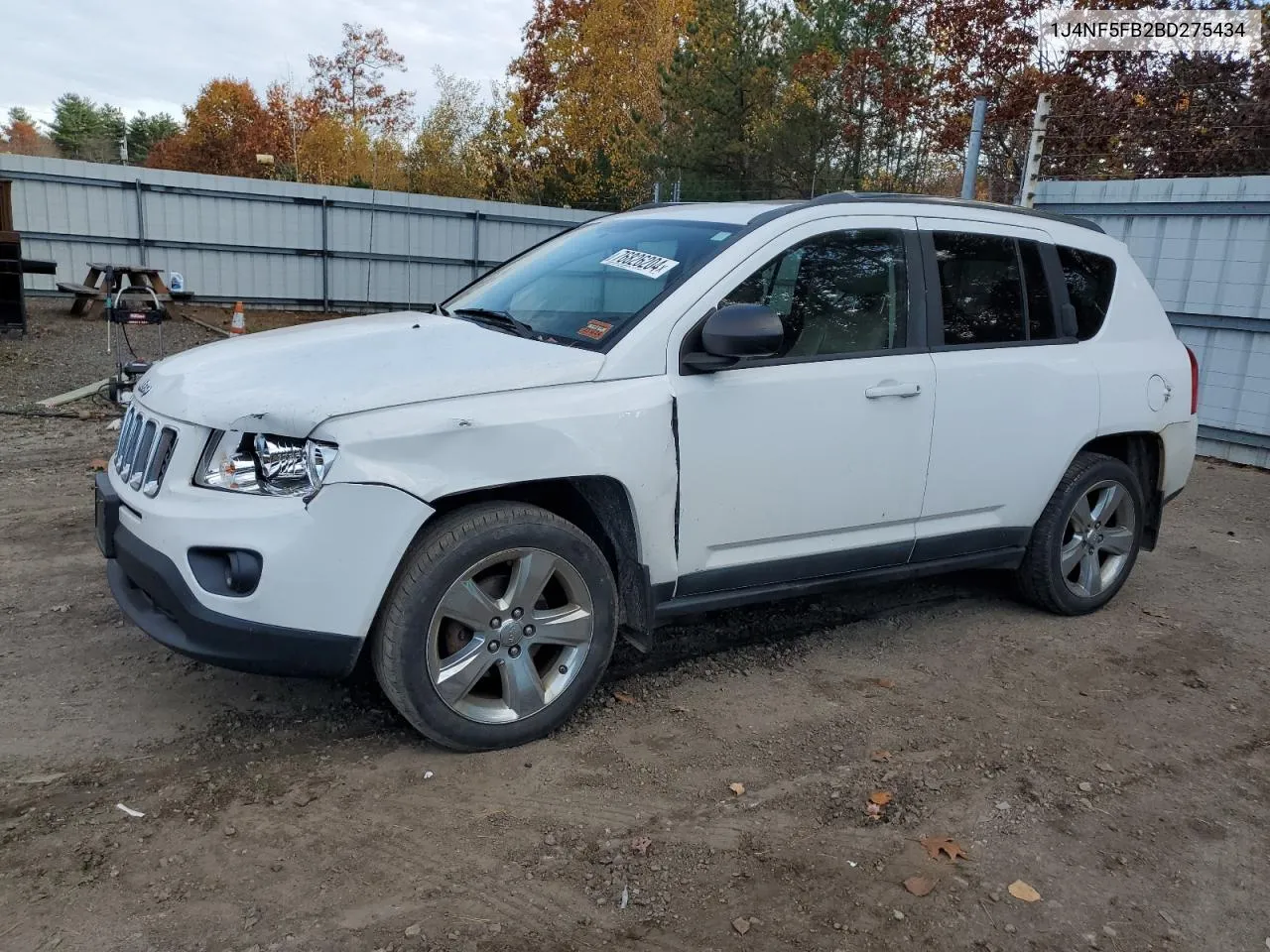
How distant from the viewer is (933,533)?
14.0ft

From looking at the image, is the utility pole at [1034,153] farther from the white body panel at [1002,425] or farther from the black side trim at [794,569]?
the black side trim at [794,569]

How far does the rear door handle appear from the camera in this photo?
3910 millimetres

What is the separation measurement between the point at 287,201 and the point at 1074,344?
16.5 metres

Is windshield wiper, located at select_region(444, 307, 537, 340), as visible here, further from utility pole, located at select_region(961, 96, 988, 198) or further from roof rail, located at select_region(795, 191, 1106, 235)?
utility pole, located at select_region(961, 96, 988, 198)

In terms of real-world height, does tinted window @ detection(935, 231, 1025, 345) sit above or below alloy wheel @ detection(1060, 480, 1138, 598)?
above

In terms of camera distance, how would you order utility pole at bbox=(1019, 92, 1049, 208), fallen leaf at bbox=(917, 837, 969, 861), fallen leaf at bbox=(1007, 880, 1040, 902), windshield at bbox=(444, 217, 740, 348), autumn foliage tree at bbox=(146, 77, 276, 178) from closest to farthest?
fallen leaf at bbox=(1007, 880, 1040, 902) → fallen leaf at bbox=(917, 837, 969, 861) → windshield at bbox=(444, 217, 740, 348) → utility pole at bbox=(1019, 92, 1049, 208) → autumn foliage tree at bbox=(146, 77, 276, 178)

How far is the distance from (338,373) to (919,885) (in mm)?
2283

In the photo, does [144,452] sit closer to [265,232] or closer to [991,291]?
[991,291]

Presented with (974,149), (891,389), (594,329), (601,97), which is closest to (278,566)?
(594,329)

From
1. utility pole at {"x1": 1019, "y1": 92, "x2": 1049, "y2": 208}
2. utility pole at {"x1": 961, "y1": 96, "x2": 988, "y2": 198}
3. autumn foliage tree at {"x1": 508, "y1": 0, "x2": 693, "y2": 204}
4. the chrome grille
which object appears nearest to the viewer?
the chrome grille

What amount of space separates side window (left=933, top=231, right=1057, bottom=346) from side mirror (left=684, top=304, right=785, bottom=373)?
3.77 feet

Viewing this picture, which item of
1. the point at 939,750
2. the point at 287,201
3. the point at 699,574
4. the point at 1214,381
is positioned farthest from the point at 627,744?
the point at 287,201

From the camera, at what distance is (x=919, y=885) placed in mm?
2746

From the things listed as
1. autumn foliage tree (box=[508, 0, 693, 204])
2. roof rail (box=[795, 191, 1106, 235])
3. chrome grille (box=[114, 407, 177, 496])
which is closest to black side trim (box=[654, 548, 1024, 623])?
roof rail (box=[795, 191, 1106, 235])
